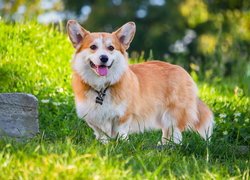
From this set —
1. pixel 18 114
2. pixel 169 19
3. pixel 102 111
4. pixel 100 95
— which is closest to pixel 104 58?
pixel 100 95

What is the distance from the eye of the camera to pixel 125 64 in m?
6.24

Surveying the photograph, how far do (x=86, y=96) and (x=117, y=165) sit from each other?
1.87 metres

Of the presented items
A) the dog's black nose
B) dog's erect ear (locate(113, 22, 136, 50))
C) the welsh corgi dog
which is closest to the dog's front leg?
the welsh corgi dog

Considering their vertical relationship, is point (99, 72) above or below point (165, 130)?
above

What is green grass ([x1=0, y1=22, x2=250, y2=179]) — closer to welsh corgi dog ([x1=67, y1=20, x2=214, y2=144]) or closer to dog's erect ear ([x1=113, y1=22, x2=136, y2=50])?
welsh corgi dog ([x1=67, y1=20, x2=214, y2=144])

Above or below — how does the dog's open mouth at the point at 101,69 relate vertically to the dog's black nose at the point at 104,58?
below

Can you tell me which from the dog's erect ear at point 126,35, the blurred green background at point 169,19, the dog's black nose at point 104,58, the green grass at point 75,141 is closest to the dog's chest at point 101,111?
the green grass at point 75,141

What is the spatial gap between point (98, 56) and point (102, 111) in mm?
524

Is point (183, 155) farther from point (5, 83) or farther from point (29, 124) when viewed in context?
point (5, 83)

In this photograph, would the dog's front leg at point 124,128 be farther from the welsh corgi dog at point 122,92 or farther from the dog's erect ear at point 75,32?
the dog's erect ear at point 75,32

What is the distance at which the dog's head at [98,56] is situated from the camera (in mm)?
6074

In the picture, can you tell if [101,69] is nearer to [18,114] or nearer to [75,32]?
[75,32]

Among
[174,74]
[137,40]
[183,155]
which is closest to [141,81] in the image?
[174,74]

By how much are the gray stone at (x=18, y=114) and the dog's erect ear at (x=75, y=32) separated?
1.01 metres
